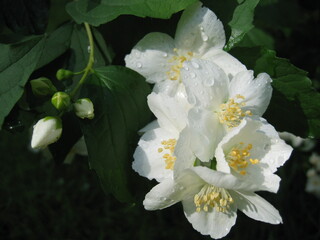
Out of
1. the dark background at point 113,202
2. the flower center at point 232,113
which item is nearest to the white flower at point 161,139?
the flower center at point 232,113

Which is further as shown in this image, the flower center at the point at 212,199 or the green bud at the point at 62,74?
the green bud at the point at 62,74

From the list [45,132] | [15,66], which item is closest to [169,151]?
[45,132]

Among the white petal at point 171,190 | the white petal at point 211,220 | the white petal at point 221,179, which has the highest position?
the white petal at point 221,179

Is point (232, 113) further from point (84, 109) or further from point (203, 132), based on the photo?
point (84, 109)

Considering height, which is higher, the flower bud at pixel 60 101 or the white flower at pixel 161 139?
the flower bud at pixel 60 101

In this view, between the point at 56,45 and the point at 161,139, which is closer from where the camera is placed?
the point at 161,139

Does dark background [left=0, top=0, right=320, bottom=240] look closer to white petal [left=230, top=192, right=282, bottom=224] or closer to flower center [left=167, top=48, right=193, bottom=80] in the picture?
flower center [left=167, top=48, right=193, bottom=80]

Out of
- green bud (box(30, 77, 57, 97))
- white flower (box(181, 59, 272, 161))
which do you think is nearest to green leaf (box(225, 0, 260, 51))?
white flower (box(181, 59, 272, 161))

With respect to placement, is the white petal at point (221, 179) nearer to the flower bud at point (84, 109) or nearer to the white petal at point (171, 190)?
the white petal at point (171, 190)

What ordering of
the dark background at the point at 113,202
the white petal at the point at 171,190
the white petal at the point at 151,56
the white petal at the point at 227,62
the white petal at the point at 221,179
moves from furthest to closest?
the dark background at the point at 113,202 → the white petal at the point at 151,56 → the white petal at the point at 227,62 → the white petal at the point at 171,190 → the white petal at the point at 221,179
